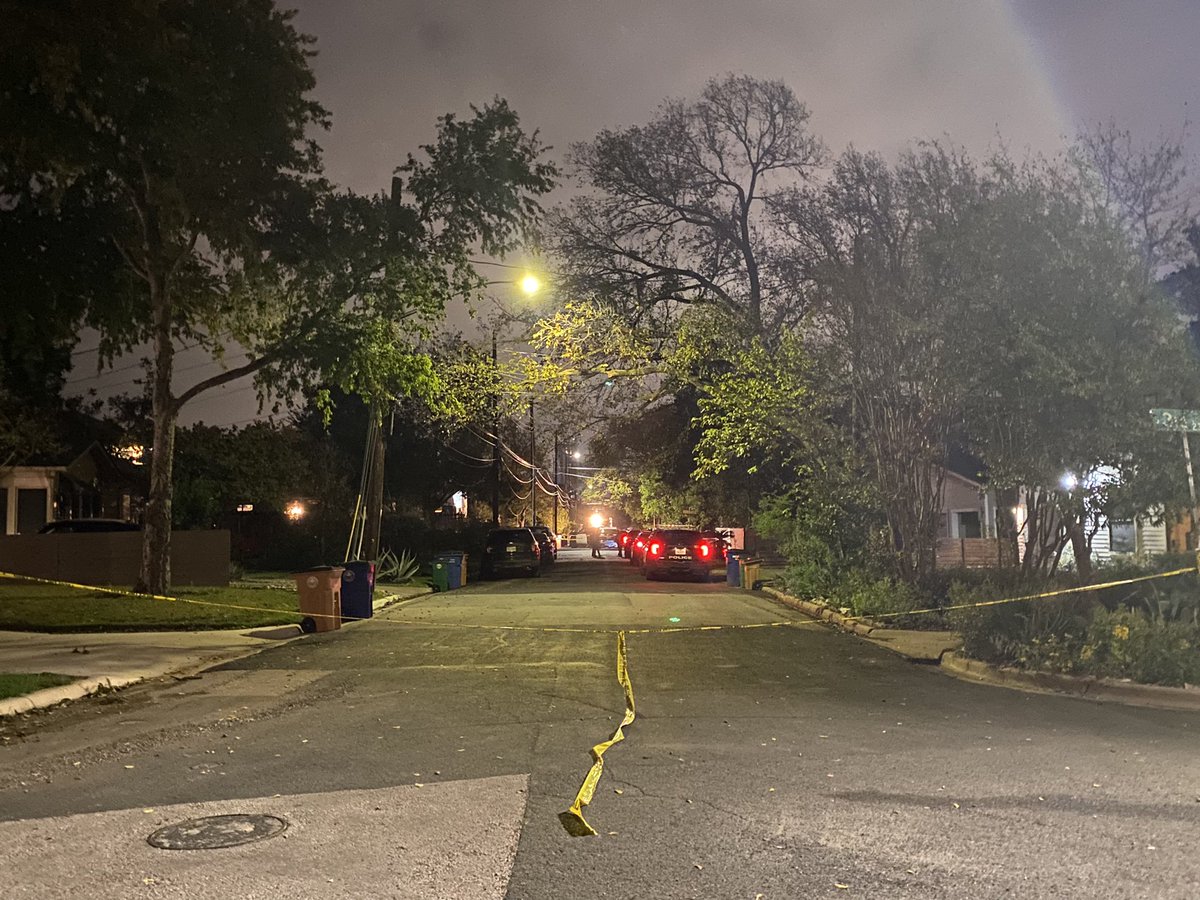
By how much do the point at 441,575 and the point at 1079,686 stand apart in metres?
20.7

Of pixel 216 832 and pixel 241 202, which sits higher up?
pixel 241 202

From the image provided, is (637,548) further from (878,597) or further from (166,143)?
(166,143)

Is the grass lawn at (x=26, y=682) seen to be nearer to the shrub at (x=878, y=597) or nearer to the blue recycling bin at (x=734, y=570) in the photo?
the shrub at (x=878, y=597)

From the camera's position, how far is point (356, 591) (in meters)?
18.9

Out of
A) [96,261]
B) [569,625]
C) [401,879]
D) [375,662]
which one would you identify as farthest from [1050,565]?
[96,261]

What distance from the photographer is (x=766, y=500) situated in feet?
98.6

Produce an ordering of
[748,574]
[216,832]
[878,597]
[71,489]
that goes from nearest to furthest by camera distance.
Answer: [216,832] < [878,597] < [748,574] < [71,489]

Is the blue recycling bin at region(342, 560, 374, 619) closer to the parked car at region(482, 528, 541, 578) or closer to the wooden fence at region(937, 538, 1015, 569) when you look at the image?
the parked car at region(482, 528, 541, 578)

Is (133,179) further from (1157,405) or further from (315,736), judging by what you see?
(1157,405)

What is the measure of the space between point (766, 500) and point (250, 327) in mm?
14929

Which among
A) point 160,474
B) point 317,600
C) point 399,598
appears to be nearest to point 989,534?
point 399,598

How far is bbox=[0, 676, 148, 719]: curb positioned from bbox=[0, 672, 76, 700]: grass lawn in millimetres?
86

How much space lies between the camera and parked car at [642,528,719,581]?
30.9 m

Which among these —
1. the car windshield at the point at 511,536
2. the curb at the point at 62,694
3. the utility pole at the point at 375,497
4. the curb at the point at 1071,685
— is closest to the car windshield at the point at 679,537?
the car windshield at the point at 511,536
